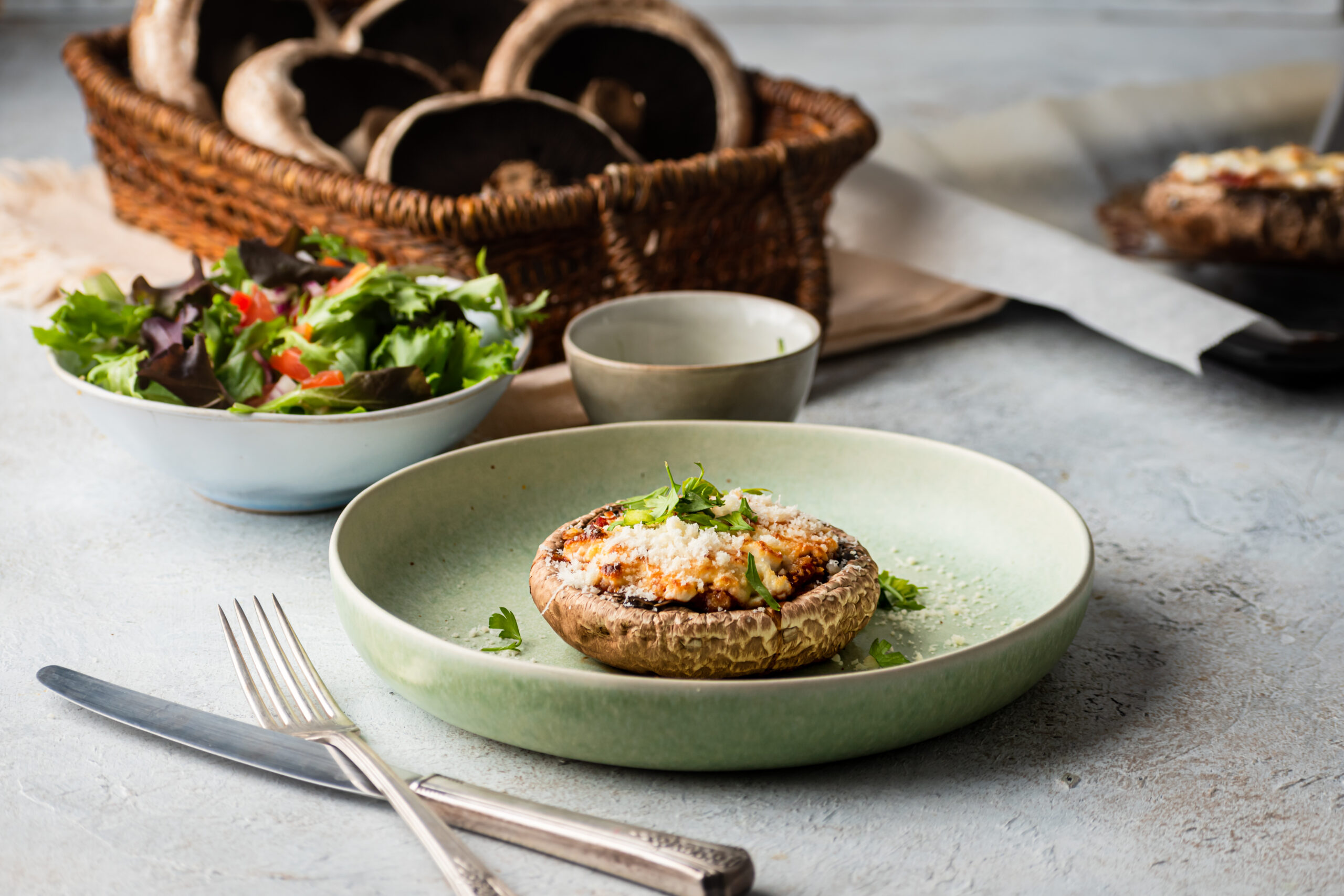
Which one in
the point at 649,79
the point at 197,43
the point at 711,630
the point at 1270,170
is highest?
the point at 197,43

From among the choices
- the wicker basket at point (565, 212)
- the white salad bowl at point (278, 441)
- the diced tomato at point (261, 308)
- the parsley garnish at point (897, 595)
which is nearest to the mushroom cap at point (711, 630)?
the parsley garnish at point (897, 595)

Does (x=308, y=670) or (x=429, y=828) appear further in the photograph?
(x=308, y=670)

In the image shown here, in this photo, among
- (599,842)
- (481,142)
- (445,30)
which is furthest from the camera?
(445,30)

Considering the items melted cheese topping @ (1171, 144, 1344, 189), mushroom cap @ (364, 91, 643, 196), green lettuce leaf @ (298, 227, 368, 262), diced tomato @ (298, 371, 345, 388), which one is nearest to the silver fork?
diced tomato @ (298, 371, 345, 388)

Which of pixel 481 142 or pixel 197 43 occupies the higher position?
pixel 197 43

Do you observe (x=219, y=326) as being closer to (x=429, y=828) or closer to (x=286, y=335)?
(x=286, y=335)

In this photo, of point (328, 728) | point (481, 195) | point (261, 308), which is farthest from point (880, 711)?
point (481, 195)

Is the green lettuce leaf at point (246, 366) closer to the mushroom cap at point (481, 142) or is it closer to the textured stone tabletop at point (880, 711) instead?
the textured stone tabletop at point (880, 711)
